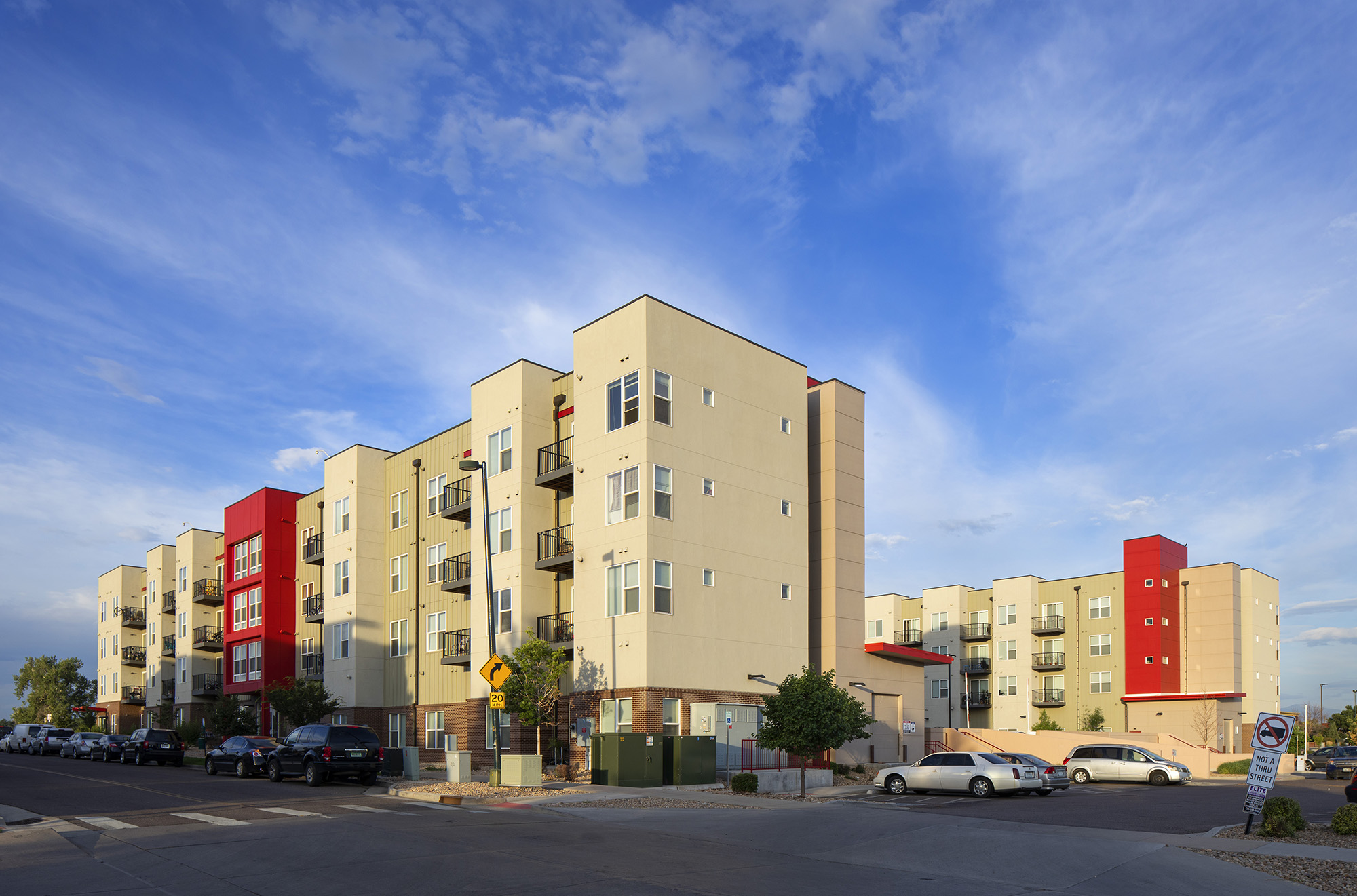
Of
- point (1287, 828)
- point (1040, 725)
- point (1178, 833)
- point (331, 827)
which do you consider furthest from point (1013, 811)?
point (1040, 725)

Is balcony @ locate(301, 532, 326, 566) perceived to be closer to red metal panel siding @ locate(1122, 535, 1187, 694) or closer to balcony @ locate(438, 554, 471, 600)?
balcony @ locate(438, 554, 471, 600)

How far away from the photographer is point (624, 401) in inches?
1479

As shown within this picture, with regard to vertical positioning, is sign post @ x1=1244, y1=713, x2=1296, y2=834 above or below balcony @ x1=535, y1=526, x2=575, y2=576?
below

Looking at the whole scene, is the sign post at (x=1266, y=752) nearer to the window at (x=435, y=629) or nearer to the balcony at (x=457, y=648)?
the balcony at (x=457, y=648)

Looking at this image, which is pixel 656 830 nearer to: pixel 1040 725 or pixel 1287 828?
Answer: pixel 1287 828

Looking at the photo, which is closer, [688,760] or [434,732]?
[688,760]

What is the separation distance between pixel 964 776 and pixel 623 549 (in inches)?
518

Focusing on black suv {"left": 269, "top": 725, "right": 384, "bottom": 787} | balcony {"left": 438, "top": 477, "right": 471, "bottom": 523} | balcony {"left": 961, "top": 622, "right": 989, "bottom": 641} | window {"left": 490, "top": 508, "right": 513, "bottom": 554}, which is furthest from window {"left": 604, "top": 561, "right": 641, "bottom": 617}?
balcony {"left": 961, "top": 622, "right": 989, "bottom": 641}

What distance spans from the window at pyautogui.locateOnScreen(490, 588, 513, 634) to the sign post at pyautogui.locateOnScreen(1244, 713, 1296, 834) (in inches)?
1057

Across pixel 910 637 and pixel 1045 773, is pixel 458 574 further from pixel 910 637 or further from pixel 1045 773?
pixel 910 637

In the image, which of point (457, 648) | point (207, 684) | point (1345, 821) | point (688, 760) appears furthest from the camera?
point (207, 684)

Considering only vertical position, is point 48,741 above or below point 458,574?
below

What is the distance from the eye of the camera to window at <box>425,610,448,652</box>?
158 feet

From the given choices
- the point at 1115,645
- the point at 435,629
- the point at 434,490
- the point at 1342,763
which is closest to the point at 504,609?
the point at 435,629
